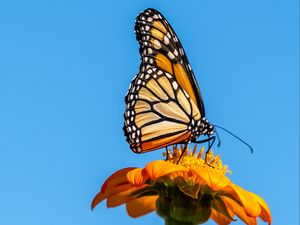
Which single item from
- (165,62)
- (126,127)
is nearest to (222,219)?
(126,127)

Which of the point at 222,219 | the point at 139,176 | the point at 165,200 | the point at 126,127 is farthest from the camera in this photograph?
the point at 126,127

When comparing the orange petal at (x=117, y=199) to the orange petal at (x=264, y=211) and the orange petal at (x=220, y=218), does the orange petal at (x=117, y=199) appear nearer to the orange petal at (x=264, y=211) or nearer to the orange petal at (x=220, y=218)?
the orange petal at (x=220, y=218)

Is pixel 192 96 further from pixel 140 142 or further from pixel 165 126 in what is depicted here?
pixel 140 142

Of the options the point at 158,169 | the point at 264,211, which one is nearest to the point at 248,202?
the point at 264,211

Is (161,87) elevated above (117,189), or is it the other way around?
(161,87)

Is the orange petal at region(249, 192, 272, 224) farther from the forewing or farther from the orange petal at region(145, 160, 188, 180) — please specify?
the forewing

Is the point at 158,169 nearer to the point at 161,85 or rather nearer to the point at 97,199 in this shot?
the point at 97,199

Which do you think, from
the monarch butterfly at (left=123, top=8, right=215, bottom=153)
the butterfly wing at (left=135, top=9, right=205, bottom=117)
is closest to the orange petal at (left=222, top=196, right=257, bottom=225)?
the monarch butterfly at (left=123, top=8, right=215, bottom=153)
